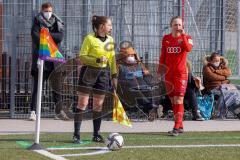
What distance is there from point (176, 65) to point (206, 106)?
119 inches

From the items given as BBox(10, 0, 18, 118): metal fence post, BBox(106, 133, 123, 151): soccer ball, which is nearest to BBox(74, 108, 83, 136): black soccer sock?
BBox(106, 133, 123, 151): soccer ball

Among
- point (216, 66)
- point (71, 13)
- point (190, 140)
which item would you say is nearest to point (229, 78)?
point (216, 66)

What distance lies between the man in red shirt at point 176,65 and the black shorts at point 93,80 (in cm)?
142

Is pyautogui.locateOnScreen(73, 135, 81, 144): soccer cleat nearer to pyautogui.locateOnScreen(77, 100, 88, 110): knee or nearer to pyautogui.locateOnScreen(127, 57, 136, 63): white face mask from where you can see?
pyautogui.locateOnScreen(77, 100, 88, 110): knee

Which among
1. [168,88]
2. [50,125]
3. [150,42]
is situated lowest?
[50,125]

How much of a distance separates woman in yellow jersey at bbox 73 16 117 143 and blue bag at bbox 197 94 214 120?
14.1 feet

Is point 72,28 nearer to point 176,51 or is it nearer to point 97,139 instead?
point 176,51

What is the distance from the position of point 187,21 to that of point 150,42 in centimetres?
93

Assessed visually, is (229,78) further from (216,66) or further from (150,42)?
(150,42)

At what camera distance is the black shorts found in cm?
902

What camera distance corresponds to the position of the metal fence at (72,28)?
12.9 meters

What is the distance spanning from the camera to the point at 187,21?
1338cm

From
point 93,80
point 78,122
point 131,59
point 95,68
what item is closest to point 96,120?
point 78,122

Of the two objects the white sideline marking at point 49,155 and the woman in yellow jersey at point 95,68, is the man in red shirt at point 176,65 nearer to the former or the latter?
the woman in yellow jersey at point 95,68
